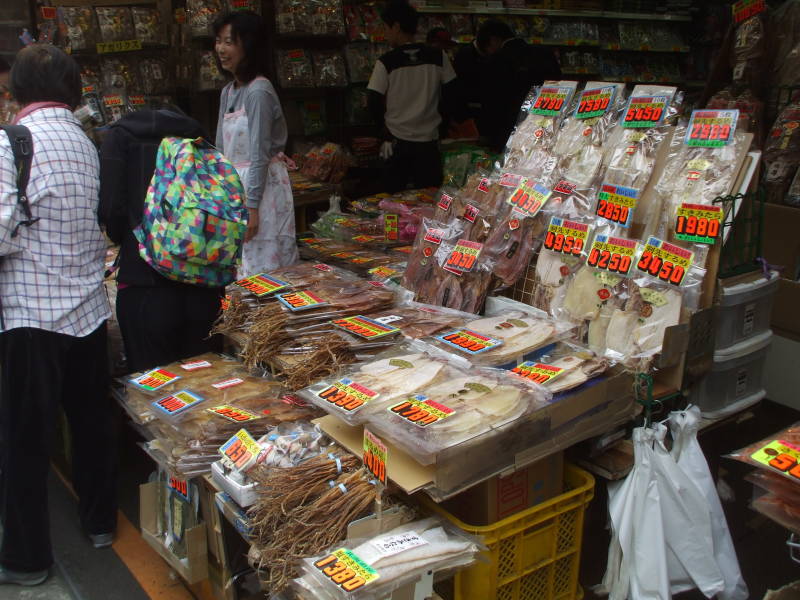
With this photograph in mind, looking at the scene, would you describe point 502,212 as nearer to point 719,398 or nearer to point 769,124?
point 719,398

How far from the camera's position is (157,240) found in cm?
288

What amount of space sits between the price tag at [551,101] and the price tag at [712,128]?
64 cm

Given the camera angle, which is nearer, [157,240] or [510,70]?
[157,240]

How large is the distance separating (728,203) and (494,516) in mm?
1405

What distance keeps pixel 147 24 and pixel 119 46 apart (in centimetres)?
30

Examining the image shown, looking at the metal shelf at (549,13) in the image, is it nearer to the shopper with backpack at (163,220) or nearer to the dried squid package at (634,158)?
the dried squid package at (634,158)

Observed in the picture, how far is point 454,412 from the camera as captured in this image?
212 centimetres

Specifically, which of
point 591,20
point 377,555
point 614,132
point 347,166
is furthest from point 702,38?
point 377,555

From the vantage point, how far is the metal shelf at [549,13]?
22.1 feet

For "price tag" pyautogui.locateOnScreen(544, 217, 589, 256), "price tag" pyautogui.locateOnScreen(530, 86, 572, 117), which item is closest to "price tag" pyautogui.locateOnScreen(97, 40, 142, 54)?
"price tag" pyautogui.locateOnScreen(530, 86, 572, 117)

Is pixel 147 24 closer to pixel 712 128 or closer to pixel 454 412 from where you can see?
pixel 712 128

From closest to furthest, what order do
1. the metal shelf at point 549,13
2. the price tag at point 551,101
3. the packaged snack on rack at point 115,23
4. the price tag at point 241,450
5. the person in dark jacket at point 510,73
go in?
the price tag at point 241,450 → the price tag at point 551,101 → the packaged snack on rack at point 115,23 → the person in dark jacket at point 510,73 → the metal shelf at point 549,13

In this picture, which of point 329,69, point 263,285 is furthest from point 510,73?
point 263,285

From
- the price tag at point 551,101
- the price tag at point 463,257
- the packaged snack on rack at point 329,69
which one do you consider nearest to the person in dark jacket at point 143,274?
the price tag at point 463,257
